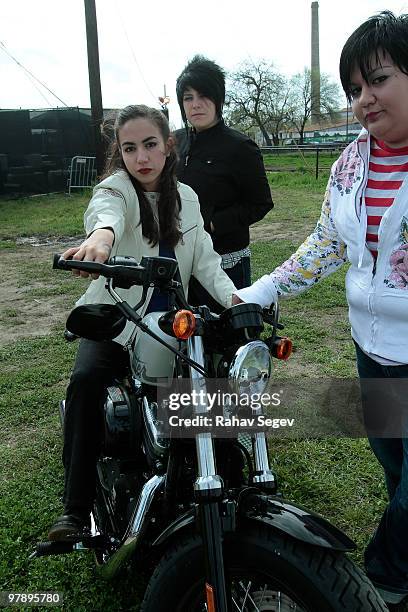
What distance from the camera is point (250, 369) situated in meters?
1.50

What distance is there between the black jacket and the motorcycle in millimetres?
1617

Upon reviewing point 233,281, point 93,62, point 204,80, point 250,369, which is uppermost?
point 93,62

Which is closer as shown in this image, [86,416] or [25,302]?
[86,416]

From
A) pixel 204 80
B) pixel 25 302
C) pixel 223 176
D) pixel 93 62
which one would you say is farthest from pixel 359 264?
pixel 93 62

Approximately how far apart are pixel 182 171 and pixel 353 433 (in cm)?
180

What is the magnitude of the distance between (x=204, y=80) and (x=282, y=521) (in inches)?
99.8

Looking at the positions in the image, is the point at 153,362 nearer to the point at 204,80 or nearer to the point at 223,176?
the point at 223,176

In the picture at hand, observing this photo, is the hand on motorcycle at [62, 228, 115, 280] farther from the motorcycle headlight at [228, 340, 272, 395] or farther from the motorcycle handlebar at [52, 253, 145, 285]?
the motorcycle headlight at [228, 340, 272, 395]

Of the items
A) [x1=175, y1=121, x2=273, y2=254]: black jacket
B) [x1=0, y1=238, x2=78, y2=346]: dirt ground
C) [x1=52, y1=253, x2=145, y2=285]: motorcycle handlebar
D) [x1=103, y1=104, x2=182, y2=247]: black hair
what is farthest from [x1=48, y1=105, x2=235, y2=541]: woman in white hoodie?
[x1=0, y1=238, x2=78, y2=346]: dirt ground

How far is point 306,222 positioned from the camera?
1059 centimetres

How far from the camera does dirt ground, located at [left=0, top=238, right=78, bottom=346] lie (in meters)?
5.52

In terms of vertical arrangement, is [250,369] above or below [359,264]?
below

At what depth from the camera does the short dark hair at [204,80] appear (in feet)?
10.9

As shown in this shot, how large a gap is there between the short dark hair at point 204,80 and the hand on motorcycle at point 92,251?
1780mm
